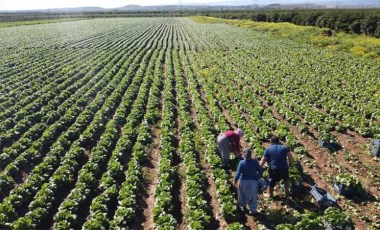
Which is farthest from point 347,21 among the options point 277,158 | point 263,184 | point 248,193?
point 248,193

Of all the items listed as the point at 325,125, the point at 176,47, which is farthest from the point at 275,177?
the point at 176,47

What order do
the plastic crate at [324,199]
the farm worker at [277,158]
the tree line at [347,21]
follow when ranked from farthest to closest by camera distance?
the tree line at [347,21]
the plastic crate at [324,199]
the farm worker at [277,158]

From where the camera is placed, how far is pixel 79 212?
10.5m

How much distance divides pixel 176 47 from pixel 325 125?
32.1m

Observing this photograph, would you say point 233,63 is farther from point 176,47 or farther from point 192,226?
point 192,226

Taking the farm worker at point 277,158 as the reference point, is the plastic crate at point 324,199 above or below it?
below

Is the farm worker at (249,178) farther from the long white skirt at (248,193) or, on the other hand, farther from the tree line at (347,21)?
the tree line at (347,21)

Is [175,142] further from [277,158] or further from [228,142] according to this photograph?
[277,158]

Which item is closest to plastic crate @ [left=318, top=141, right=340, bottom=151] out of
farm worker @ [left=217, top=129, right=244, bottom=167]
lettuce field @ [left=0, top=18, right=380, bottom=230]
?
lettuce field @ [left=0, top=18, right=380, bottom=230]

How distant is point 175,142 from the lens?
15461 millimetres

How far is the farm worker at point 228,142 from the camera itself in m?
12.1

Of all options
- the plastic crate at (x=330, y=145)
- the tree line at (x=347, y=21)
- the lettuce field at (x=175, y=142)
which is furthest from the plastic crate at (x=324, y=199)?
the tree line at (x=347, y=21)

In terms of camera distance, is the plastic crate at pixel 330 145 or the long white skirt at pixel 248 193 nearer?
the long white skirt at pixel 248 193

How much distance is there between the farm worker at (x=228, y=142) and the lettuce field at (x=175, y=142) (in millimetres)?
449
